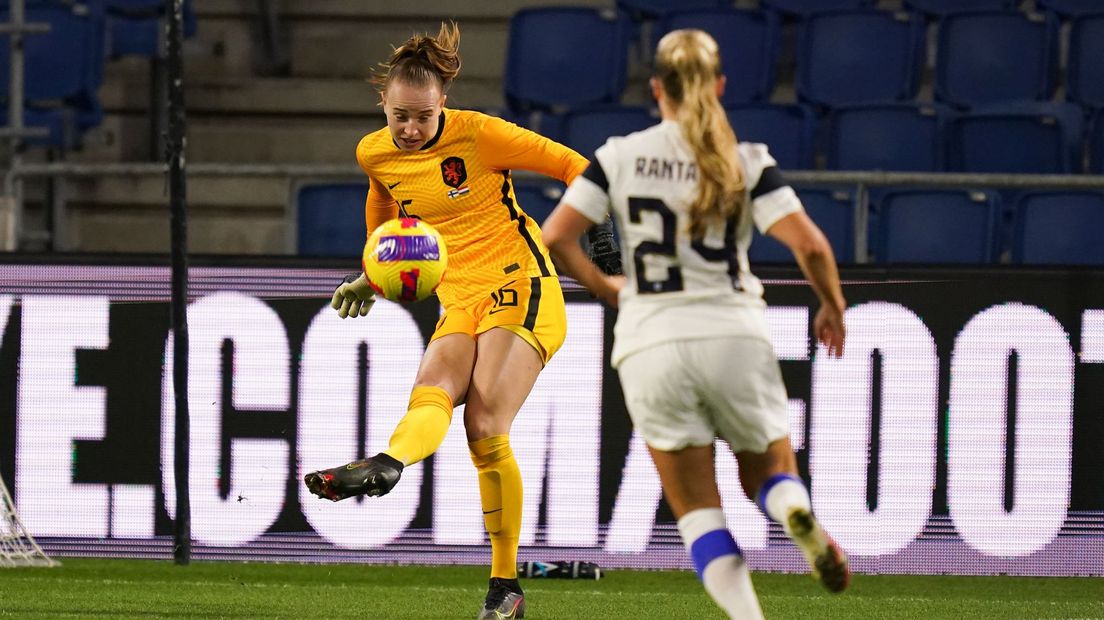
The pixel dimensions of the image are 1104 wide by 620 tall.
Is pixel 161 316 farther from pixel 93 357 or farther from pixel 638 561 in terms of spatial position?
pixel 638 561

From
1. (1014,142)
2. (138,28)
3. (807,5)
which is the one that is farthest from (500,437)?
(138,28)

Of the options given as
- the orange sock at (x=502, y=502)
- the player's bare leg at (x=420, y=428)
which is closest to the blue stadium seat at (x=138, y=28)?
the player's bare leg at (x=420, y=428)

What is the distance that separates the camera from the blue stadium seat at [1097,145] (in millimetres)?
9578

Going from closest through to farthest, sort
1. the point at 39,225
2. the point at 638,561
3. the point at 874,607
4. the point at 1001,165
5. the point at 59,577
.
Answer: the point at 874,607, the point at 59,577, the point at 638,561, the point at 1001,165, the point at 39,225

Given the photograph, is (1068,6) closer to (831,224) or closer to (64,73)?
(831,224)

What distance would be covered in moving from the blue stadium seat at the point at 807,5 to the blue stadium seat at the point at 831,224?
2.52 metres

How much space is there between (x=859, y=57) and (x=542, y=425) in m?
4.13

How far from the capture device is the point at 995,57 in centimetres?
1050

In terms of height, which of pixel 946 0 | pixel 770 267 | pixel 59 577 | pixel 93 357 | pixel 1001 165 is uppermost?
pixel 946 0

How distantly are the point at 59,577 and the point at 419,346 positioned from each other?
1.86 metres

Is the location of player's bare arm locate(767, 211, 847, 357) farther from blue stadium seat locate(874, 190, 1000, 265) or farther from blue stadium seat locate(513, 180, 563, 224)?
blue stadium seat locate(874, 190, 1000, 265)

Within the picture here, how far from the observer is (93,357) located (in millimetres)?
7844

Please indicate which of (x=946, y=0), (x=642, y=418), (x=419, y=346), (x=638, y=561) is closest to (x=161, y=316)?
(x=419, y=346)

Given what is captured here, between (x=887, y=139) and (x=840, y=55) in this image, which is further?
(x=840, y=55)
